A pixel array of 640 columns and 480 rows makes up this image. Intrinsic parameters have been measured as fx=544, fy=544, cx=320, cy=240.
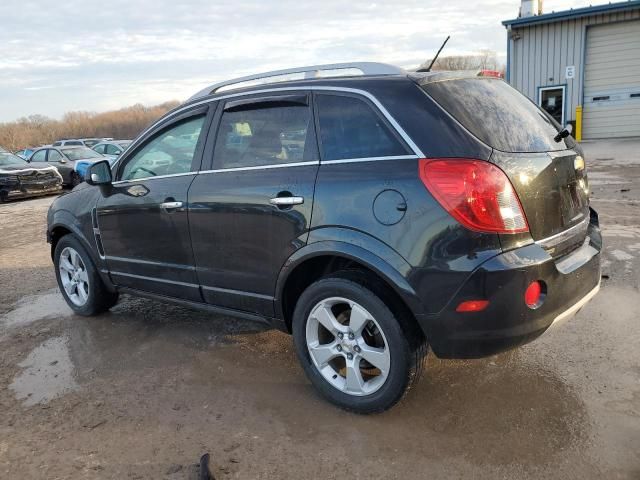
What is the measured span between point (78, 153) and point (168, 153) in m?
16.4

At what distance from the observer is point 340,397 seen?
309 centimetres

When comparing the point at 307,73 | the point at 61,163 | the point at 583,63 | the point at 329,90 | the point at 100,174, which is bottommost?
the point at 61,163

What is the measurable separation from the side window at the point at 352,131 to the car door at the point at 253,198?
11cm

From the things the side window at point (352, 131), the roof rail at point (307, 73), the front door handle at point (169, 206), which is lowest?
the front door handle at point (169, 206)

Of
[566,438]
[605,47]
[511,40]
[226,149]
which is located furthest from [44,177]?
[605,47]

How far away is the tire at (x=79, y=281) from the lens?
187 inches

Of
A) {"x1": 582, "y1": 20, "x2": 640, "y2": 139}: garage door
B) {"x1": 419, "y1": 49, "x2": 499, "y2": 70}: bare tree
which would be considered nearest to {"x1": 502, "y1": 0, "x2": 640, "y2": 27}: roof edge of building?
{"x1": 582, "y1": 20, "x2": 640, "y2": 139}: garage door

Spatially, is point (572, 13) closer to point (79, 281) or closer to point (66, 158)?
point (66, 158)

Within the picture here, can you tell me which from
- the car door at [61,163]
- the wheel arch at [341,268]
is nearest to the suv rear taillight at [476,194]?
the wheel arch at [341,268]

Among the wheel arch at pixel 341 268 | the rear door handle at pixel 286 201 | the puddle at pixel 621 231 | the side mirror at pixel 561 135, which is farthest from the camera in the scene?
the puddle at pixel 621 231

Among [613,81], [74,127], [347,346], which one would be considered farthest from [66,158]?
[74,127]

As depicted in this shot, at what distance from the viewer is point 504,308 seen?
8.41ft

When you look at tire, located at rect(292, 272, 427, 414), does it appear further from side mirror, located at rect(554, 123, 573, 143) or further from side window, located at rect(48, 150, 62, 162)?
side window, located at rect(48, 150, 62, 162)

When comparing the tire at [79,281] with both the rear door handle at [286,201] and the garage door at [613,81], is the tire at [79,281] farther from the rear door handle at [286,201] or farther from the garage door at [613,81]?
the garage door at [613,81]
